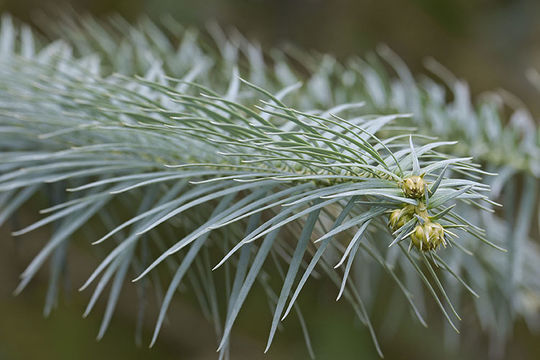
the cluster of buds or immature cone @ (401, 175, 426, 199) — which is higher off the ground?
immature cone @ (401, 175, 426, 199)

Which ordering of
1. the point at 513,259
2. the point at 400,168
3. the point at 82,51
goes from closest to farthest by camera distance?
the point at 400,168, the point at 513,259, the point at 82,51

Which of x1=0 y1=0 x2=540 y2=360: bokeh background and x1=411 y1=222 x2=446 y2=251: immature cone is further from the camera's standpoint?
x1=0 y1=0 x2=540 y2=360: bokeh background

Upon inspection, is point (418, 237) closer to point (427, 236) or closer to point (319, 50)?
point (427, 236)

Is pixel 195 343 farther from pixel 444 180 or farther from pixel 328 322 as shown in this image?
pixel 444 180

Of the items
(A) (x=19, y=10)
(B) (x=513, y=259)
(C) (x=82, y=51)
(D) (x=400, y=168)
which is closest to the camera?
(D) (x=400, y=168)

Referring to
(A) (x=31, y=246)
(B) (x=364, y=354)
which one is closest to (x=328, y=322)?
(B) (x=364, y=354)

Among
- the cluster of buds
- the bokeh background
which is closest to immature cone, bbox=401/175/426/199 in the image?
the cluster of buds

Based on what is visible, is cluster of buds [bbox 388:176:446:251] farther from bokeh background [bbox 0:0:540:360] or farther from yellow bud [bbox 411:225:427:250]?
bokeh background [bbox 0:0:540:360]

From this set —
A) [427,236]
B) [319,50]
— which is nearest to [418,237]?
[427,236]
